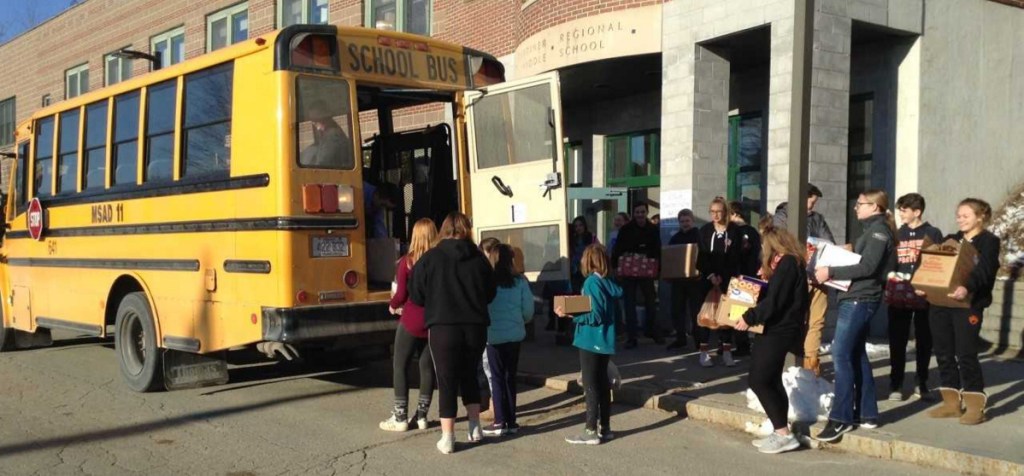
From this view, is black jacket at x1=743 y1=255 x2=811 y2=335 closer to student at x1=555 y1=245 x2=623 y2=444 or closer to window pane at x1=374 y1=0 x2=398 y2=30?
student at x1=555 y1=245 x2=623 y2=444

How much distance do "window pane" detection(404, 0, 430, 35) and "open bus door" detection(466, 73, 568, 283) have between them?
33.9 ft

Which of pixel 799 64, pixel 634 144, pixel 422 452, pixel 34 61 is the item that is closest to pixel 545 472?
pixel 422 452

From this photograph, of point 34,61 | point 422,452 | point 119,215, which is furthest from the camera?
point 34,61

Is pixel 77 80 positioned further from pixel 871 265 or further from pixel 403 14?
pixel 871 265

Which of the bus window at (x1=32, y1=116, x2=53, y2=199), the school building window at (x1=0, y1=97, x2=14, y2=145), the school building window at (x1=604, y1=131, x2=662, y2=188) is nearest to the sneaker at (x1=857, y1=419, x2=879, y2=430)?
the school building window at (x1=604, y1=131, x2=662, y2=188)

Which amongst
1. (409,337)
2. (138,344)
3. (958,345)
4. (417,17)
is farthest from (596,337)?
(417,17)

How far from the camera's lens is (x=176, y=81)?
831cm

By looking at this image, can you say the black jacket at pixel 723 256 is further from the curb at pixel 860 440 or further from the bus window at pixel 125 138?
the bus window at pixel 125 138

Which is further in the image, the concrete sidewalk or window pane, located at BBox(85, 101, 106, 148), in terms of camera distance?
window pane, located at BBox(85, 101, 106, 148)

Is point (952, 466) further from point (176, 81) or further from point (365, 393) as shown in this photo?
point (176, 81)

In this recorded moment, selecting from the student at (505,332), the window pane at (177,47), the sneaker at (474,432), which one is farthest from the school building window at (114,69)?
the sneaker at (474,432)

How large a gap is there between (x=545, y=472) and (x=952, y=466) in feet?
8.82

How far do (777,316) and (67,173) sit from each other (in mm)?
7900

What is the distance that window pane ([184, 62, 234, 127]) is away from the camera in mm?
7777
